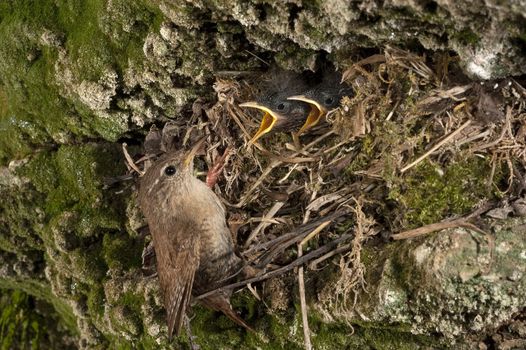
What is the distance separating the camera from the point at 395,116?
3316 mm

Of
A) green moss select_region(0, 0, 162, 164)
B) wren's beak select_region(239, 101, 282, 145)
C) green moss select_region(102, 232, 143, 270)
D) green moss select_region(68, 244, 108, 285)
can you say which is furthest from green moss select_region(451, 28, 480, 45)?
green moss select_region(68, 244, 108, 285)

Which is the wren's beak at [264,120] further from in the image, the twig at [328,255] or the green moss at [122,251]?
the green moss at [122,251]

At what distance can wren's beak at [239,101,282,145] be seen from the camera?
12.3 ft

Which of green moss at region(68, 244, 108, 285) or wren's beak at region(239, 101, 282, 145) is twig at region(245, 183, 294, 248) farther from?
green moss at region(68, 244, 108, 285)

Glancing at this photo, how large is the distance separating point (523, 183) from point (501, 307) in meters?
0.56

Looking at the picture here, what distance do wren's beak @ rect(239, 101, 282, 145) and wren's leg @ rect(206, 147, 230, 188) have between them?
291 mm

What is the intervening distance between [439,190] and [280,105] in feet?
3.52

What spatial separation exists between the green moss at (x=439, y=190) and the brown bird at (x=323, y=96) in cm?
65

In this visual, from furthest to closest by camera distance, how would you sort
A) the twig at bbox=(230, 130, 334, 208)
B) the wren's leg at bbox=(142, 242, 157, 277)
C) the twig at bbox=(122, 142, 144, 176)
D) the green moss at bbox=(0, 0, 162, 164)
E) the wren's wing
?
the twig at bbox=(122, 142, 144, 176)
the wren's leg at bbox=(142, 242, 157, 277)
the green moss at bbox=(0, 0, 162, 164)
the twig at bbox=(230, 130, 334, 208)
the wren's wing

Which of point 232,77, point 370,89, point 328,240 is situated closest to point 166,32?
point 232,77

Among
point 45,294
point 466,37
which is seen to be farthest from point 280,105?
point 45,294

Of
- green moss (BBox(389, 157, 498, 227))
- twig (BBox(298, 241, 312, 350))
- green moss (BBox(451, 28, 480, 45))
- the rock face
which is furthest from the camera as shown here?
twig (BBox(298, 241, 312, 350))

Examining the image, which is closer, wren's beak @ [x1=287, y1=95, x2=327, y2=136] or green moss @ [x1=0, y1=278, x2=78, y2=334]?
wren's beak @ [x1=287, y1=95, x2=327, y2=136]

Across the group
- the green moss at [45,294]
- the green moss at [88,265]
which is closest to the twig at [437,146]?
the green moss at [88,265]
